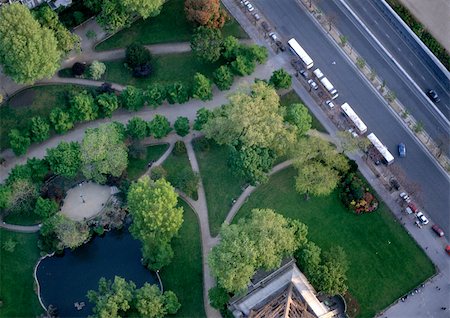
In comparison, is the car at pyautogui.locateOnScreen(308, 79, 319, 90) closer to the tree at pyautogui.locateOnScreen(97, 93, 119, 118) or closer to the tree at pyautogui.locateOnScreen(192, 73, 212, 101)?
the tree at pyautogui.locateOnScreen(192, 73, 212, 101)

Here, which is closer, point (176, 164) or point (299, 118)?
point (299, 118)

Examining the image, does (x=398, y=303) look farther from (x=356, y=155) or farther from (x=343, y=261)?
(x=356, y=155)

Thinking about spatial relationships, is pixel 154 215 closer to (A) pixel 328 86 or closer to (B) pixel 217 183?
(B) pixel 217 183

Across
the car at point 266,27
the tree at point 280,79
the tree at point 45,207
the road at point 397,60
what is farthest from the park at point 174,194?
the road at point 397,60

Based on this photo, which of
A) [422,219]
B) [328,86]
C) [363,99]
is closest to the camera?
[422,219]

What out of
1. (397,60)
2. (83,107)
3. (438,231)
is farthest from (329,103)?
(83,107)

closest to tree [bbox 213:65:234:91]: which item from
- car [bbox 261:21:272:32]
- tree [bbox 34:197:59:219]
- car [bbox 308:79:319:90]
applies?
car [bbox 261:21:272:32]

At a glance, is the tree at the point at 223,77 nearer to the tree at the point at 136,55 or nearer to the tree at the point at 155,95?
the tree at the point at 155,95
